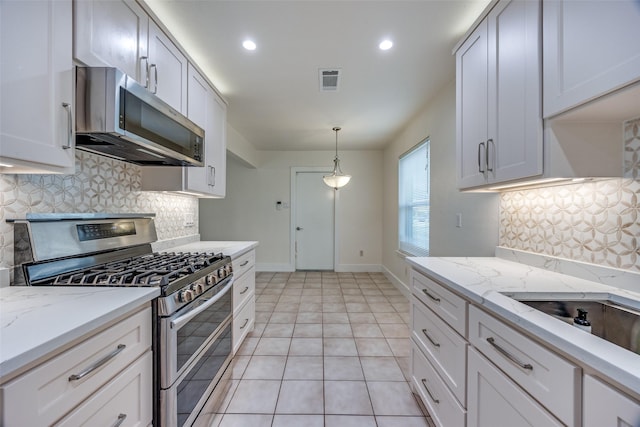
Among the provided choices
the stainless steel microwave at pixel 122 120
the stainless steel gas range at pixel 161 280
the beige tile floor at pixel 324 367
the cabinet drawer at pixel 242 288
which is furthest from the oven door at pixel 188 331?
the stainless steel microwave at pixel 122 120

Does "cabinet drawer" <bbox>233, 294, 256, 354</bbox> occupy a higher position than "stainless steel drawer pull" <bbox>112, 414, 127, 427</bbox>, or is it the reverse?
"stainless steel drawer pull" <bbox>112, 414, 127, 427</bbox>

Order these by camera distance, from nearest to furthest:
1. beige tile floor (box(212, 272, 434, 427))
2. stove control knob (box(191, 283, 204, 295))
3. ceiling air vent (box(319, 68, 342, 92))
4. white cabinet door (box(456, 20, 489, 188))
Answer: stove control knob (box(191, 283, 204, 295)) → white cabinet door (box(456, 20, 489, 188)) → beige tile floor (box(212, 272, 434, 427)) → ceiling air vent (box(319, 68, 342, 92))

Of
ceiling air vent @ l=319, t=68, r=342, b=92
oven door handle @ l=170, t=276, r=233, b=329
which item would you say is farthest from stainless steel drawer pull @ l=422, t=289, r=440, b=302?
ceiling air vent @ l=319, t=68, r=342, b=92

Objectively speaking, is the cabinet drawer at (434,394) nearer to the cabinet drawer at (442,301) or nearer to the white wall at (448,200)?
the cabinet drawer at (442,301)

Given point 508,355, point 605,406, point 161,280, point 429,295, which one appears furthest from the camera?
point 429,295

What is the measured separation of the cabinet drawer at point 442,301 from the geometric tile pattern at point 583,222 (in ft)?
2.25

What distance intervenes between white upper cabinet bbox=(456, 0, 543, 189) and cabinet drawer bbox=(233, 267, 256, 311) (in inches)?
72.0

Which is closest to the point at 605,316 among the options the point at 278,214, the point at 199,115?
the point at 199,115

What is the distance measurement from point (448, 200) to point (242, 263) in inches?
80.2

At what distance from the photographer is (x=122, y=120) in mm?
1155

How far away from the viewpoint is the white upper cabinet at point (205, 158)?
1945 mm

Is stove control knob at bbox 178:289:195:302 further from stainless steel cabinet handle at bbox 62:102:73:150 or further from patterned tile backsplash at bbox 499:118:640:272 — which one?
patterned tile backsplash at bbox 499:118:640:272

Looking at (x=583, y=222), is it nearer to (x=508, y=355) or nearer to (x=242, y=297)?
(x=508, y=355)

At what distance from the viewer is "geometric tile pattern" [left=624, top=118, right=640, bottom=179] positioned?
1052 mm
